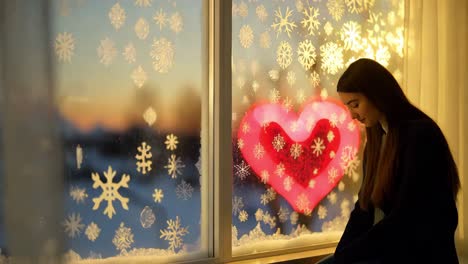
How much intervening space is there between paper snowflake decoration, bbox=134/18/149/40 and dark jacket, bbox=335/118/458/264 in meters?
1.04

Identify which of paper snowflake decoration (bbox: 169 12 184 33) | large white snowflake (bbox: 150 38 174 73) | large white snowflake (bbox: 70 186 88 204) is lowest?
large white snowflake (bbox: 70 186 88 204)

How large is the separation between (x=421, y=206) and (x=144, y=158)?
105 centimetres

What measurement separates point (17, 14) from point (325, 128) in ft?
4.63

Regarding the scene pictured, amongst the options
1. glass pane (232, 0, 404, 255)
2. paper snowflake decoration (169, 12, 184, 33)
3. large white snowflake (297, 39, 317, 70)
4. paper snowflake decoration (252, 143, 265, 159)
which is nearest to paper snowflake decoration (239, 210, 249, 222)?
glass pane (232, 0, 404, 255)

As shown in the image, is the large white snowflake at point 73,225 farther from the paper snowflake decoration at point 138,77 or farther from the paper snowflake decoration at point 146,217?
the paper snowflake decoration at point 138,77

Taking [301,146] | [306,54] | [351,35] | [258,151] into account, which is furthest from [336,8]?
[258,151]

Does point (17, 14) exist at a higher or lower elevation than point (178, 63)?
higher

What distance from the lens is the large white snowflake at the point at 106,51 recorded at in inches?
77.0

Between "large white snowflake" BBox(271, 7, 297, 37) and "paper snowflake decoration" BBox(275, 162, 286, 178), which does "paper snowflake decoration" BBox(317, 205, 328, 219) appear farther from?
"large white snowflake" BBox(271, 7, 297, 37)

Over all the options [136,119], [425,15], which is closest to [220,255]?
[136,119]

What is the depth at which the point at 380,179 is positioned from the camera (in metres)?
1.69

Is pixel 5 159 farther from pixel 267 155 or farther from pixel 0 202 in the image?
pixel 267 155

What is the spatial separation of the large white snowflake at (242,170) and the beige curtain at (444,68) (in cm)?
97

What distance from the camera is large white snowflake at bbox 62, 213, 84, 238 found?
1899 mm
